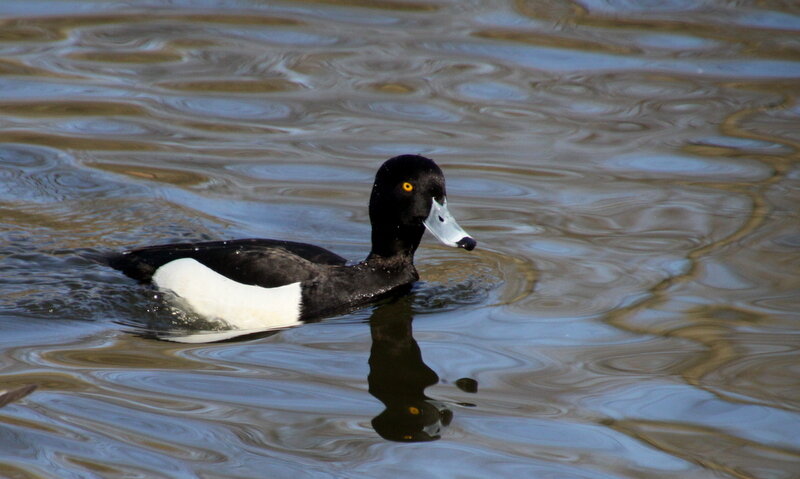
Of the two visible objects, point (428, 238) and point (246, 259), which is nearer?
point (246, 259)

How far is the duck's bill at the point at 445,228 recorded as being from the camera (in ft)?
23.1

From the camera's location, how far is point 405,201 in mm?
7180

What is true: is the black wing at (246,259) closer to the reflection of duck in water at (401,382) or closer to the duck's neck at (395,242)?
the duck's neck at (395,242)

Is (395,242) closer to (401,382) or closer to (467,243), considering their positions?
(467,243)

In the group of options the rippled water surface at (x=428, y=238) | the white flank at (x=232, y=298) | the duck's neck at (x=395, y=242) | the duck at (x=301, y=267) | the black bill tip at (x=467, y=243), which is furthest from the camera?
the duck's neck at (x=395, y=242)

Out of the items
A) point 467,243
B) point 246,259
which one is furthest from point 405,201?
point 246,259

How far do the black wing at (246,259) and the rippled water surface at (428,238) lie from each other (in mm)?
172

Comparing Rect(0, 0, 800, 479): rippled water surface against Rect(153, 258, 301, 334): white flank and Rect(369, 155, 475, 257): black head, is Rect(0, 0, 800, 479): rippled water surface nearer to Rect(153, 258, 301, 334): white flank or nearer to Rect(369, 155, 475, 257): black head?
Rect(153, 258, 301, 334): white flank

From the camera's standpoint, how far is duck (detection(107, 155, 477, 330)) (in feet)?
22.6

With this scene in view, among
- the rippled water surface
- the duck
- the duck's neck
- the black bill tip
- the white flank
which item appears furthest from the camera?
the duck's neck

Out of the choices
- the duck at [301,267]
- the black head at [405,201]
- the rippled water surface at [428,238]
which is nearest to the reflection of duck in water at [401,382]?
the rippled water surface at [428,238]

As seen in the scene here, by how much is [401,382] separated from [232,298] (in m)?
1.43

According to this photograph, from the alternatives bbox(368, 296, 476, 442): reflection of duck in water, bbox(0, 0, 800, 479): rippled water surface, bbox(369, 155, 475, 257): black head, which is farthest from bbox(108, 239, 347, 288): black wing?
bbox(368, 296, 476, 442): reflection of duck in water

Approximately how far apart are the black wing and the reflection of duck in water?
53 centimetres
